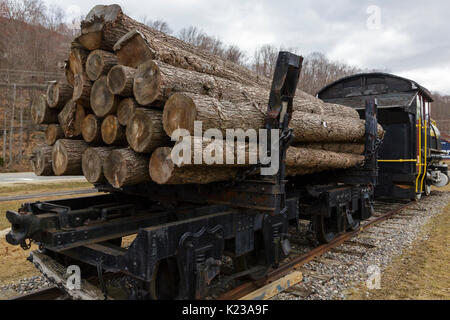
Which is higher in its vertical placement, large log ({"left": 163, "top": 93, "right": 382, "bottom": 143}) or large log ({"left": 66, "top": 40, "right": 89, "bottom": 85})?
large log ({"left": 66, "top": 40, "right": 89, "bottom": 85})

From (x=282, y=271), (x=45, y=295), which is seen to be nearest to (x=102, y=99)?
(x=45, y=295)

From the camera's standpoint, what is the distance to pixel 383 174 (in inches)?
370

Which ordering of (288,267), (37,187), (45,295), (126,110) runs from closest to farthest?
(126,110), (45,295), (288,267), (37,187)

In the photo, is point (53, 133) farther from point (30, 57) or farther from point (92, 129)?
point (30, 57)

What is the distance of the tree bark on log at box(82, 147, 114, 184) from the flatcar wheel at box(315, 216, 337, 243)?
155 inches

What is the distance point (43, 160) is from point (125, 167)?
1.56 m

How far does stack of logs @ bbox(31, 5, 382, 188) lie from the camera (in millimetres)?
3127

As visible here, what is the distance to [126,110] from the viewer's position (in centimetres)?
336

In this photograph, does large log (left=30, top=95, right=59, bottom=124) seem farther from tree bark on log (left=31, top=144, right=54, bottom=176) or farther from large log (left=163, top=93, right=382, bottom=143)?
large log (left=163, top=93, right=382, bottom=143)

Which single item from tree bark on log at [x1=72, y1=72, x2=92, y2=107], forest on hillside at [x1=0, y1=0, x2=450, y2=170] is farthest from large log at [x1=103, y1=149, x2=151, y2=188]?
forest on hillside at [x1=0, y1=0, x2=450, y2=170]

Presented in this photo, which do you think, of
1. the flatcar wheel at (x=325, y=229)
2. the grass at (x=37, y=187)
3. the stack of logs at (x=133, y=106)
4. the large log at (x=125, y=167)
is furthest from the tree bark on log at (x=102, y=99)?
the grass at (x=37, y=187)

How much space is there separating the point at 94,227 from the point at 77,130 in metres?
1.20

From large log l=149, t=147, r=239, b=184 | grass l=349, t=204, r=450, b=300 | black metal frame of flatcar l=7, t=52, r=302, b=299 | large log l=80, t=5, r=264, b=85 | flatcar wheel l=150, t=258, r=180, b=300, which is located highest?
large log l=80, t=5, r=264, b=85

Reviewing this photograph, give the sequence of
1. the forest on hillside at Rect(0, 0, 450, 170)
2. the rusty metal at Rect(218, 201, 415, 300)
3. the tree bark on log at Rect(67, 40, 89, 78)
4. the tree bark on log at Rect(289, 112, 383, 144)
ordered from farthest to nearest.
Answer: the forest on hillside at Rect(0, 0, 450, 170) → the tree bark on log at Rect(289, 112, 383, 144) → the rusty metal at Rect(218, 201, 415, 300) → the tree bark on log at Rect(67, 40, 89, 78)
